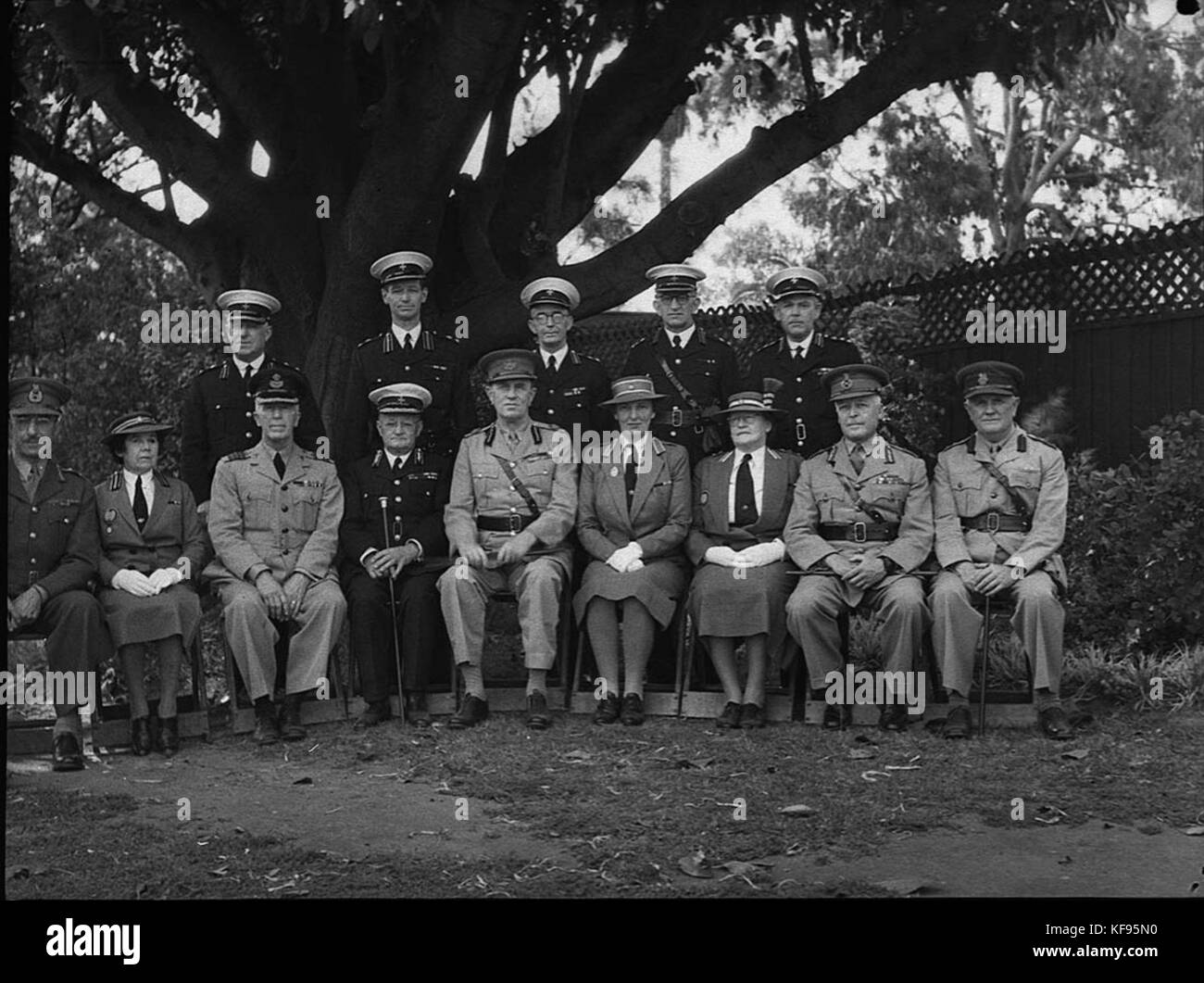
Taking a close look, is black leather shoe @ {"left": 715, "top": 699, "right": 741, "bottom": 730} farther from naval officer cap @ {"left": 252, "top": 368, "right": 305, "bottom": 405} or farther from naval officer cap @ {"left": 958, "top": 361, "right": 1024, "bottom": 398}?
naval officer cap @ {"left": 252, "top": 368, "right": 305, "bottom": 405}

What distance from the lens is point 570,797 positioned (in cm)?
494

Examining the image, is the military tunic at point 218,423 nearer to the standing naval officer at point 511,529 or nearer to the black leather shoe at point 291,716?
the standing naval officer at point 511,529

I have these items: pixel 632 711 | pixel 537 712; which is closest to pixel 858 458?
pixel 632 711

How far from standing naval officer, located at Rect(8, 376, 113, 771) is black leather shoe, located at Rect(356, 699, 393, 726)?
3.50 ft

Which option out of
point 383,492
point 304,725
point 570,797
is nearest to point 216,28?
point 383,492

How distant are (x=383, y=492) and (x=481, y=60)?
2.06 metres

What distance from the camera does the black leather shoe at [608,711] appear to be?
588 cm

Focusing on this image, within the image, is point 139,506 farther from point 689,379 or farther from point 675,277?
point 675,277

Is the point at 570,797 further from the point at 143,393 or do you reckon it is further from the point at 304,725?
the point at 143,393

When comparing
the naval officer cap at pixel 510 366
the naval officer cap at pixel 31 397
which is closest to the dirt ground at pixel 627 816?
the naval officer cap at pixel 31 397

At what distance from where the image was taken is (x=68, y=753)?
541cm

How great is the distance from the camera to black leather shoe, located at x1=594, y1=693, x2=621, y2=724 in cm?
588

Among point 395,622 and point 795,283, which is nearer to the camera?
point 395,622

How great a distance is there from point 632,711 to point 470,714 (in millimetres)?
685
